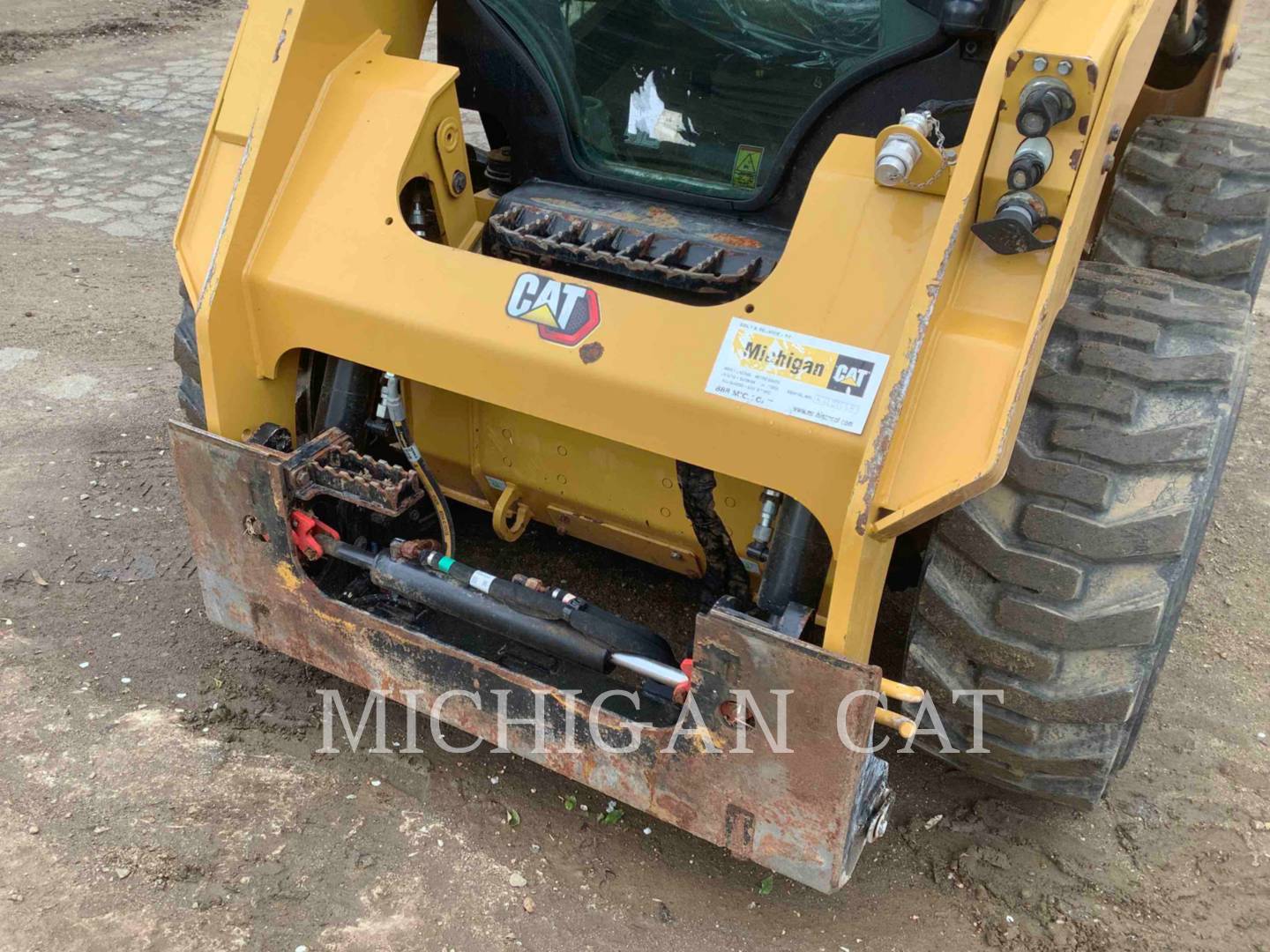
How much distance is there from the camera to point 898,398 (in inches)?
77.2

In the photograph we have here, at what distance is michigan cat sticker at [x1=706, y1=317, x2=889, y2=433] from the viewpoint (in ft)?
6.77

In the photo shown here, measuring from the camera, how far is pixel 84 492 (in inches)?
149

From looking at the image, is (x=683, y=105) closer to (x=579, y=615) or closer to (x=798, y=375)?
(x=798, y=375)

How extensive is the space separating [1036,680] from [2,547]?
3062mm

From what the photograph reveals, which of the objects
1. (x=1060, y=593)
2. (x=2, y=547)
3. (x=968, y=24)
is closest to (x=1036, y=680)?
(x=1060, y=593)

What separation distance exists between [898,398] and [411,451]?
121 centimetres

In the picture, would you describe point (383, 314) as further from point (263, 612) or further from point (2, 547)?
point (2, 547)

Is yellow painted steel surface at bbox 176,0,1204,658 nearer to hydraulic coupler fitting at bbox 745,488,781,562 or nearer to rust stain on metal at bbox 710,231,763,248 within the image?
hydraulic coupler fitting at bbox 745,488,781,562

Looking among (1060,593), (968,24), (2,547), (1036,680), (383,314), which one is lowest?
(2,547)

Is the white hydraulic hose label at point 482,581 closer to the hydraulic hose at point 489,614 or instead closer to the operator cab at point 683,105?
the hydraulic hose at point 489,614

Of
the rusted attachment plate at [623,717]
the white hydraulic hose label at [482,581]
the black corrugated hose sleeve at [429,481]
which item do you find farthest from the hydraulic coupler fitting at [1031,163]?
the black corrugated hose sleeve at [429,481]

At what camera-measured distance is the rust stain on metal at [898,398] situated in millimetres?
1954

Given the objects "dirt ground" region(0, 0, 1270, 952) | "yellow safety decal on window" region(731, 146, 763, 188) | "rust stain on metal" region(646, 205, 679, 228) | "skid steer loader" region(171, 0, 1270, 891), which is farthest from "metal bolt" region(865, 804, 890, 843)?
"yellow safety decal on window" region(731, 146, 763, 188)

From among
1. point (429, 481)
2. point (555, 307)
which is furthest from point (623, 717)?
point (555, 307)
